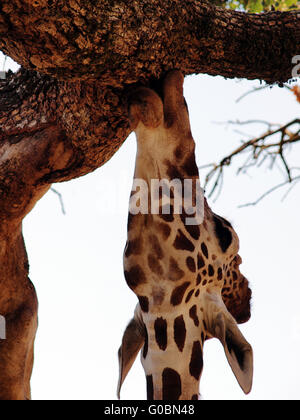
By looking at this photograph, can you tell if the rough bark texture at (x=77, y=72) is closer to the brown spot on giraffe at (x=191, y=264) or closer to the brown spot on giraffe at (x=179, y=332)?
the brown spot on giraffe at (x=191, y=264)

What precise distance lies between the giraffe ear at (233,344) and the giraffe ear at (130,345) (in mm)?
248

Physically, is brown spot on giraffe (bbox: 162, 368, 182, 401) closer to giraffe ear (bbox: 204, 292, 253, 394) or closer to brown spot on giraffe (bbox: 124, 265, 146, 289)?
giraffe ear (bbox: 204, 292, 253, 394)

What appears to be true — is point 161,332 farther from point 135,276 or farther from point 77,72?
point 77,72

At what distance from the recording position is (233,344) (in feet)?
5.72

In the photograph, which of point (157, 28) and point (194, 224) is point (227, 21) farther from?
point (194, 224)

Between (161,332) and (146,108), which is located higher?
(146,108)

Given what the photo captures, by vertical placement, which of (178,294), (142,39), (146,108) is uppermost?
(142,39)

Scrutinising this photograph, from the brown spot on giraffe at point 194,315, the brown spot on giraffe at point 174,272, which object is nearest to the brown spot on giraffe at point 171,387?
the brown spot on giraffe at point 194,315

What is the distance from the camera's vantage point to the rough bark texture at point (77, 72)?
1.70 m

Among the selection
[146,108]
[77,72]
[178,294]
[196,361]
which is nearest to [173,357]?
[196,361]

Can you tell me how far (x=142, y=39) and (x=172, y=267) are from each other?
0.65m

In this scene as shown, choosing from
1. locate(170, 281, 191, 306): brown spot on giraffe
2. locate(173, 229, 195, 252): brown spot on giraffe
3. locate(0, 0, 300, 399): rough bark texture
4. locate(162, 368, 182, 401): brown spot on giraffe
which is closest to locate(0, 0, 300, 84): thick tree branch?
locate(0, 0, 300, 399): rough bark texture
